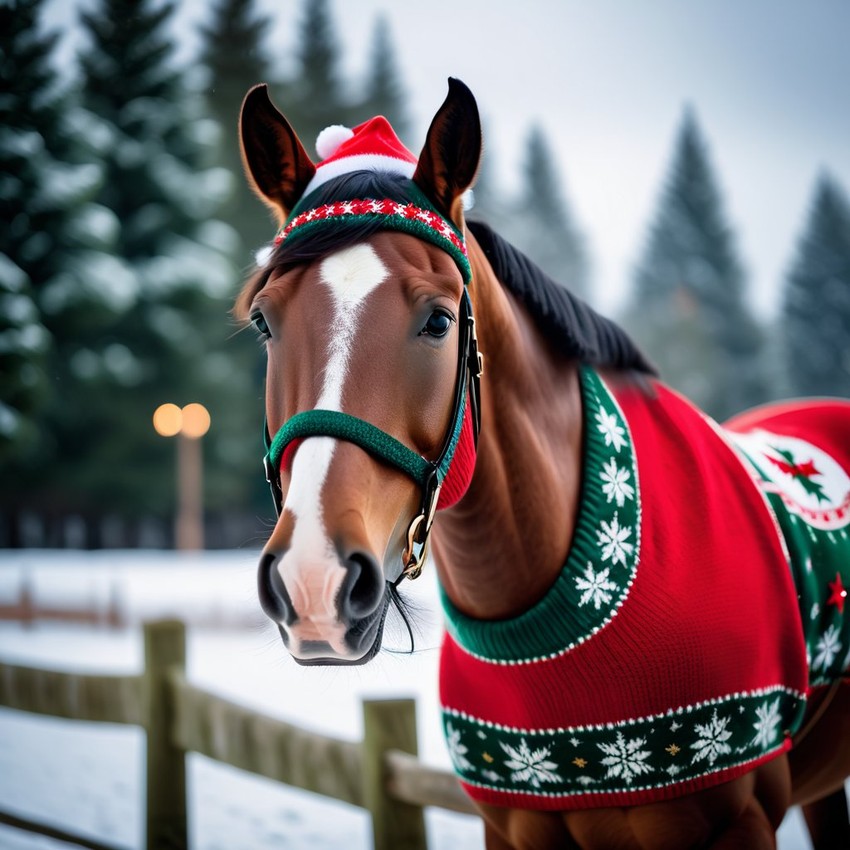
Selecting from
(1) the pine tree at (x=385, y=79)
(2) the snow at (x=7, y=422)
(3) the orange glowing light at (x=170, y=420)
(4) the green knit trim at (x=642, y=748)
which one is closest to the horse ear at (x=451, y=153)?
(4) the green knit trim at (x=642, y=748)

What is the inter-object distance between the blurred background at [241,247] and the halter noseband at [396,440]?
0.41 m

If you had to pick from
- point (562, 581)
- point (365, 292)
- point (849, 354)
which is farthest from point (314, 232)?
point (849, 354)

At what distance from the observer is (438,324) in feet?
4.84

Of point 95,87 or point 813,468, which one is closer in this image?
point 813,468

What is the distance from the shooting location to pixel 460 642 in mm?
1845

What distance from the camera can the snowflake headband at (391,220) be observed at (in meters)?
1.52

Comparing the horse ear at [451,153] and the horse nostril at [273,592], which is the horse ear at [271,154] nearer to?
the horse ear at [451,153]

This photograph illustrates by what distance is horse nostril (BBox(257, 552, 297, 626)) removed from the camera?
120cm

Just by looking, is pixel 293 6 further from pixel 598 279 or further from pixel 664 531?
pixel 664 531

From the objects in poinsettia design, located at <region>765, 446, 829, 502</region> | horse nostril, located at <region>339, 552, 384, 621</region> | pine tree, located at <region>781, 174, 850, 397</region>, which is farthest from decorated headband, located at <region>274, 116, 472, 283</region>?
pine tree, located at <region>781, 174, 850, 397</region>

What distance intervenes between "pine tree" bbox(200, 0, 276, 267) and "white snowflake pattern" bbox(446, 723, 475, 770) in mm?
13852

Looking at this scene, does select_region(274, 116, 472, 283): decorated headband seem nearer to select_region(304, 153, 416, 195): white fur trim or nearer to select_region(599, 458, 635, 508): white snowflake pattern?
select_region(304, 153, 416, 195): white fur trim

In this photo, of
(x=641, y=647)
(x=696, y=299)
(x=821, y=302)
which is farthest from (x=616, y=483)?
(x=696, y=299)

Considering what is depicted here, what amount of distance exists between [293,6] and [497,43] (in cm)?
547
